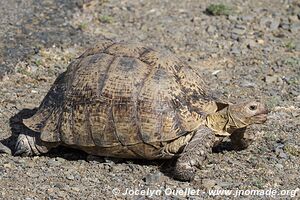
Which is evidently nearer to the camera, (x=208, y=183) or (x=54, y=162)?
(x=208, y=183)

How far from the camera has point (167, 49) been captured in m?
11.8

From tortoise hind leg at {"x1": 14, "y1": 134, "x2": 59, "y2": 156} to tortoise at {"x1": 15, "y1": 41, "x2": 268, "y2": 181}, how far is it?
0.01 meters

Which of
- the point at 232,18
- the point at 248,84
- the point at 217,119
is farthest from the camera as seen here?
the point at 232,18

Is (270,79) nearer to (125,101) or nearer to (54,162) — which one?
(125,101)

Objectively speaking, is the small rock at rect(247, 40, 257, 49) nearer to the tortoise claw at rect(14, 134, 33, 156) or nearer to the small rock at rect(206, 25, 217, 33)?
the small rock at rect(206, 25, 217, 33)

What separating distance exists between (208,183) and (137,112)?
106 centimetres

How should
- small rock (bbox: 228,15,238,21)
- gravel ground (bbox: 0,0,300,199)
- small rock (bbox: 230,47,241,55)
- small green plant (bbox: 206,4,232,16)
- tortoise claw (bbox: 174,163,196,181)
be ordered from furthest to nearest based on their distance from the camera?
small green plant (bbox: 206,4,232,16), small rock (bbox: 228,15,238,21), small rock (bbox: 230,47,241,55), gravel ground (bbox: 0,0,300,199), tortoise claw (bbox: 174,163,196,181)

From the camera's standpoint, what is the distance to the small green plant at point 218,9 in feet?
42.6

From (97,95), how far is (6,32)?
4.56 metres

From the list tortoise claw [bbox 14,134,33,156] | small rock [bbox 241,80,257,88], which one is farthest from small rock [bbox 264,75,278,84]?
tortoise claw [bbox 14,134,33,156]

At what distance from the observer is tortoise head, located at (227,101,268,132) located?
7625 mm

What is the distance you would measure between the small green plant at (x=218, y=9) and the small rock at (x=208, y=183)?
6.14m

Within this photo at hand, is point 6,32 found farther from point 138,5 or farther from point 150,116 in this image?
point 150,116

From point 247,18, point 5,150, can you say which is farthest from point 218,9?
point 5,150
